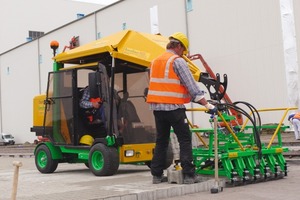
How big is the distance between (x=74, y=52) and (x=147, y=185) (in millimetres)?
3758

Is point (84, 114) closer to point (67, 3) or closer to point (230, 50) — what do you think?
point (230, 50)

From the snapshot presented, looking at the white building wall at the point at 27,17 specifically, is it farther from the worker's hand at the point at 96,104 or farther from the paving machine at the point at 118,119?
the worker's hand at the point at 96,104

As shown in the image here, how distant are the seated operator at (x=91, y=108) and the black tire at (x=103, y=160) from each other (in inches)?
29.3

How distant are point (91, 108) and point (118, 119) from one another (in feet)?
2.39

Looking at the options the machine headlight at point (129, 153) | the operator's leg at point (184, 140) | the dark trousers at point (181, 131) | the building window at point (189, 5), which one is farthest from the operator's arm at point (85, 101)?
the building window at point (189, 5)

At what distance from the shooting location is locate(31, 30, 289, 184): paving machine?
25.4 feet

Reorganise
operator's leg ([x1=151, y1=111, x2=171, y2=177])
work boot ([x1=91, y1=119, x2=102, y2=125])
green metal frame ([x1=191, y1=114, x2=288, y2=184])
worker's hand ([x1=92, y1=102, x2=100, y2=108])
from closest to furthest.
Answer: operator's leg ([x1=151, y1=111, x2=171, y2=177]) → green metal frame ([x1=191, y1=114, x2=288, y2=184]) → worker's hand ([x1=92, y1=102, x2=100, y2=108]) → work boot ([x1=91, y1=119, x2=102, y2=125])

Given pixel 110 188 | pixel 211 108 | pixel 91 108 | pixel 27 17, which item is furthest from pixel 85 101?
pixel 27 17

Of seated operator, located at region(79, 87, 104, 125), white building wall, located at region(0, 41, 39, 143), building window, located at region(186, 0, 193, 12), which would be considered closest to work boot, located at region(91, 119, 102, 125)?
seated operator, located at region(79, 87, 104, 125)

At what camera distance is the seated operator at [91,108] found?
8953 mm

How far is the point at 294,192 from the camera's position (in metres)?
6.48

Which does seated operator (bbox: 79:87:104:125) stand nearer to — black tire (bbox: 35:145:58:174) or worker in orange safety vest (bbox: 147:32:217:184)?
black tire (bbox: 35:145:58:174)

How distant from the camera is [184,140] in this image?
6.73m

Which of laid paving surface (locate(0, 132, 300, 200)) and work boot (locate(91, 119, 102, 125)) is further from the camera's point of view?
work boot (locate(91, 119, 102, 125))
